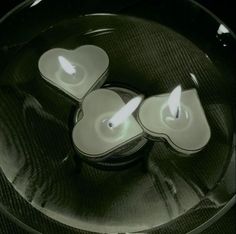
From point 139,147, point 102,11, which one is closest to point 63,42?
point 102,11

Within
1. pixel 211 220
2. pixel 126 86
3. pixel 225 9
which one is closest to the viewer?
pixel 211 220

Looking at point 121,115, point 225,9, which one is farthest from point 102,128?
point 225,9

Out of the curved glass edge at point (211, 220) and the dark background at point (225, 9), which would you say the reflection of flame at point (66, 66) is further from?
the dark background at point (225, 9)

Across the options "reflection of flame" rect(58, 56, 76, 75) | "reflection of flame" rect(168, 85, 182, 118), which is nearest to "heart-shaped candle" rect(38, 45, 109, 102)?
"reflection of flame" rect(58, 56, 76, 75)

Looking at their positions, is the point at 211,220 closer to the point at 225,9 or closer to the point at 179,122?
the point at 179,122

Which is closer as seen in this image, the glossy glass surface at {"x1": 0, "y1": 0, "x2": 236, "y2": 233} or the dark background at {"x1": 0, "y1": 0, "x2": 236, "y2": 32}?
the glossy glass surface at {"x1": 0, "y1": 0, "x2": 236, "y2": 233}

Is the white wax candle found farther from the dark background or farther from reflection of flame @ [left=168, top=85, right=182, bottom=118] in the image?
the dark background
